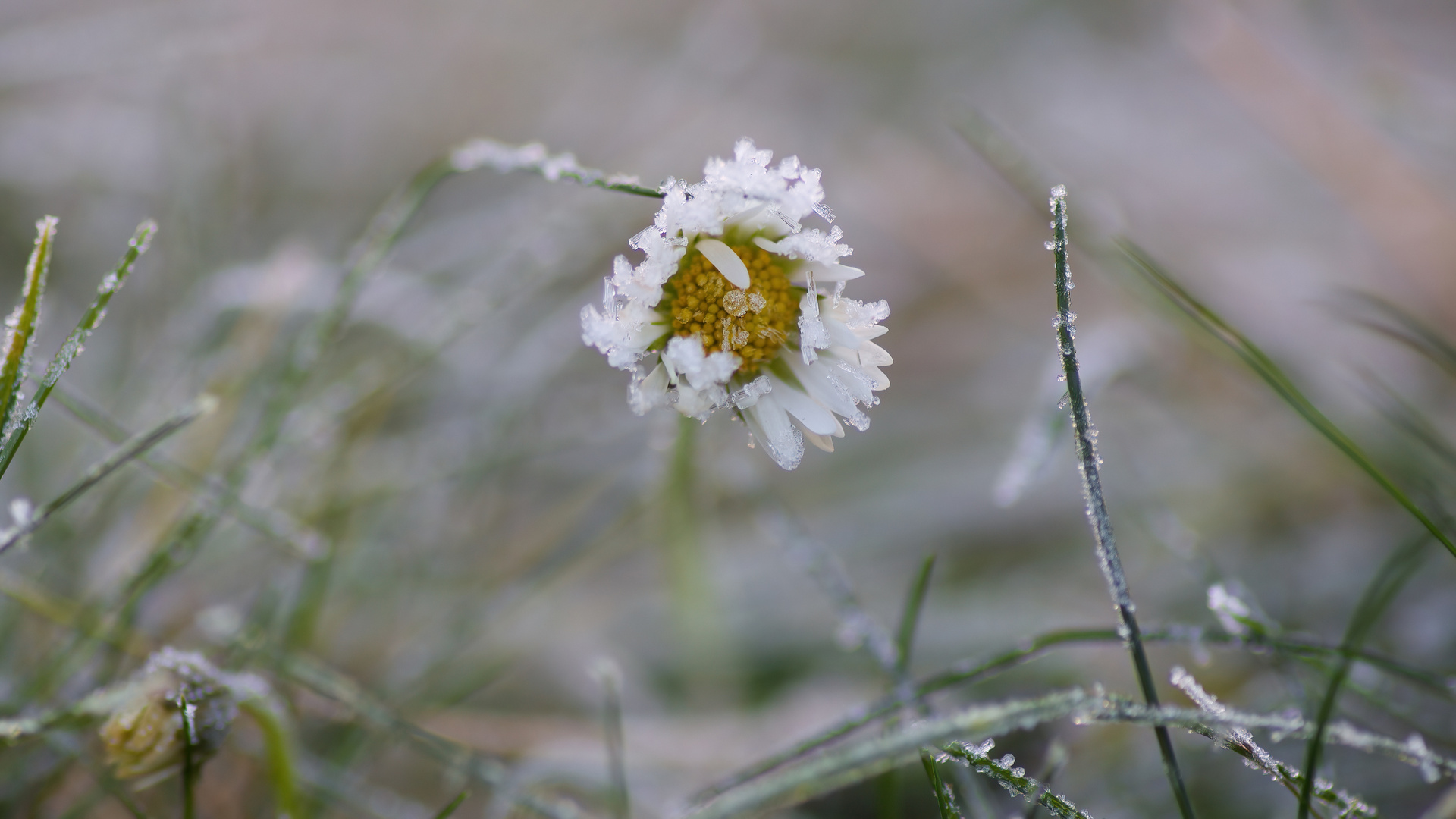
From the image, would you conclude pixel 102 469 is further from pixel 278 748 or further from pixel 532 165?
pixel 532 165

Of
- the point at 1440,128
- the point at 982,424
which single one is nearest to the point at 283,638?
the point at 982,424

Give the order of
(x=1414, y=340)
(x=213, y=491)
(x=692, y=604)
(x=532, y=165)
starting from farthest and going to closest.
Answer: (x=692, y=604) < (x=1414, y=340) < (x=213, y=491) < (x=532, y=165)

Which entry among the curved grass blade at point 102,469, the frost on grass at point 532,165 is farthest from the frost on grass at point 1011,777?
the curved grass blade at point 102,469

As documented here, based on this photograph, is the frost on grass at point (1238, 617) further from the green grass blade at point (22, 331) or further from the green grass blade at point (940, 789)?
the green grass blade at point (22, 331)

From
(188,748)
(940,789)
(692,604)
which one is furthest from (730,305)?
(692,604)

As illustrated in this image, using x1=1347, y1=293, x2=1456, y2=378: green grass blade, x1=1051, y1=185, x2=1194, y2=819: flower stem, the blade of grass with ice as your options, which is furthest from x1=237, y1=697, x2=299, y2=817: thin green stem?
x1=1347, y1=293, x2=1456, y2=378: green grass blade
